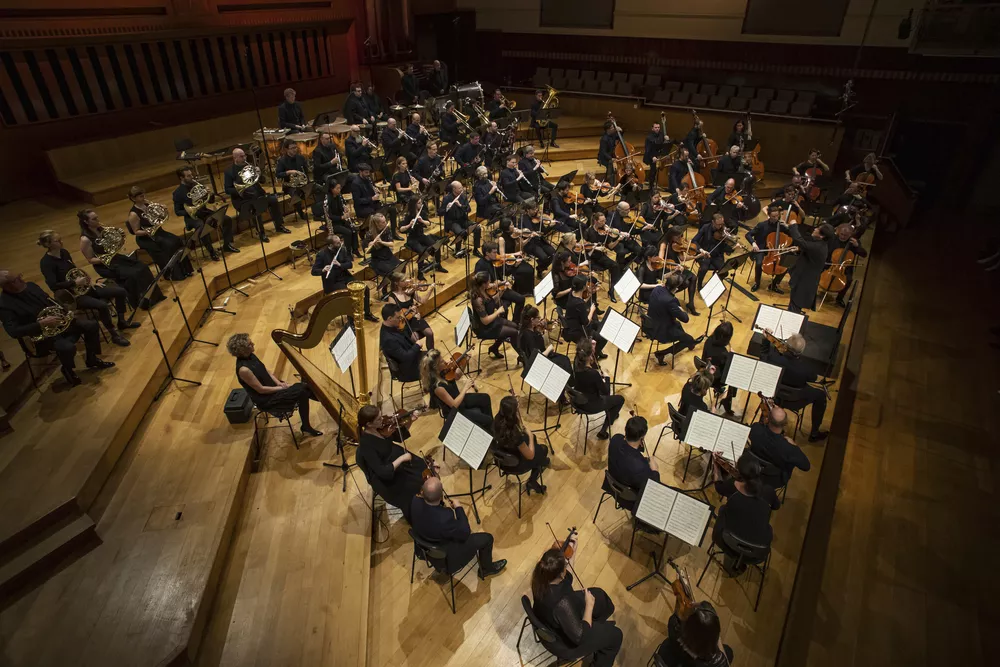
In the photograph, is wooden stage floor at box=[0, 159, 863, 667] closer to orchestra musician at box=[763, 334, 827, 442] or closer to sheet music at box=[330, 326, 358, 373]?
orchestra musician at box=[763, 334, 827, 442]

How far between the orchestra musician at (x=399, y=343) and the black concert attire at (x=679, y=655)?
10.7ft

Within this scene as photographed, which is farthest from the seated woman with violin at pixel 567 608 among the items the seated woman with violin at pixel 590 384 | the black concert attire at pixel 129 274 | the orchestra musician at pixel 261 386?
the black concert attire at pixel 129 274

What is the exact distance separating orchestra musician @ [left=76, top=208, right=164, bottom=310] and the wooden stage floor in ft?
2.64

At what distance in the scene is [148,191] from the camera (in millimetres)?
9250

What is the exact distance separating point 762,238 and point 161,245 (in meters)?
8.13

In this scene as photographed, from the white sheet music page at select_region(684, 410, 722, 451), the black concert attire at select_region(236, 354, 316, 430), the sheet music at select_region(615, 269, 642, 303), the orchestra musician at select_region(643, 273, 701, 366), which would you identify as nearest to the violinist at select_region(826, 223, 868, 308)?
the orchestra musician at select_region(643, 273, 701, 366)

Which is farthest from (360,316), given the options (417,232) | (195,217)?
(195,217)

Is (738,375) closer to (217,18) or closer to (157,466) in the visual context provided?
(157,466)

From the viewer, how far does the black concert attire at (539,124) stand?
1266 centimetres

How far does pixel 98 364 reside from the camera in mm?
5477

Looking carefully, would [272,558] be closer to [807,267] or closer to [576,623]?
[576,623]

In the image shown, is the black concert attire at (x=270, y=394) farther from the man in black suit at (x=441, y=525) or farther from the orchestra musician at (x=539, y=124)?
the orchestra musician at (x=539, y=124)

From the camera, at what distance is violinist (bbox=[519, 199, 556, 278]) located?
26.3 feet

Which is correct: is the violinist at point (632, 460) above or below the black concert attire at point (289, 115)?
below
